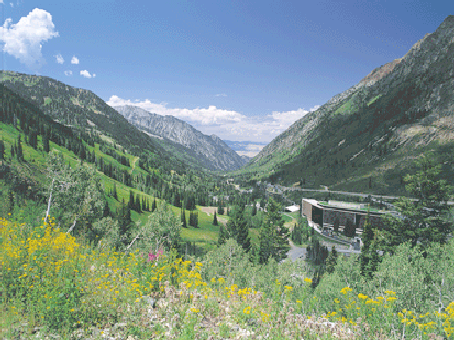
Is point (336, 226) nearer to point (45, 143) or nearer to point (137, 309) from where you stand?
point (137, 309)

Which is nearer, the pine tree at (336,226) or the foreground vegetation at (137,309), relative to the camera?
the foreground vegetation at (137,309)

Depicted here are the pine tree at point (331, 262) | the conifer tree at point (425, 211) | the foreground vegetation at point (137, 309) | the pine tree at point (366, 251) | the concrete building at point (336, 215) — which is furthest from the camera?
the concrete building at point (336, 215)

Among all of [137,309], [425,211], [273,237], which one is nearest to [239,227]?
[273,237]

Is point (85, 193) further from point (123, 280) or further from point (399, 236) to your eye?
point (399, 236)

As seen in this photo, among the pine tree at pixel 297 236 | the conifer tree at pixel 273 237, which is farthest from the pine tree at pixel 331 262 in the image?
the pine tree at pixel 297 236

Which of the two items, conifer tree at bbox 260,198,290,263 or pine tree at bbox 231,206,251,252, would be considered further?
pine tree at bbox 231,206,251,252

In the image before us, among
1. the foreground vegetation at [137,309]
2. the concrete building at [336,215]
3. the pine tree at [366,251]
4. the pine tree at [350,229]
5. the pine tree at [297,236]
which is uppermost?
the foreground vegetation at [137,309]

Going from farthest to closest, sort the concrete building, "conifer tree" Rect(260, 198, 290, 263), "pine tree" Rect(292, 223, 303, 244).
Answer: "pine tree" Rect(292, 223, 303, 244) → the concrete building → "conifer tree" Rect(260, 198, 290, 263)

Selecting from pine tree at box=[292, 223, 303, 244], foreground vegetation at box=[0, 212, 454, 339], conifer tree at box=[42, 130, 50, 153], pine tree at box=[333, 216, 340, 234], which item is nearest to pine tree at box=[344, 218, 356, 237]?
pine tree at box=[333, 216, 340, 234]

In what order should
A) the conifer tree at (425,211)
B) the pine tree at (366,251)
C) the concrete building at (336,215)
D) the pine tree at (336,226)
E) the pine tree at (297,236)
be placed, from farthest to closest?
the pine tree at (336,226) < the pine tree at (297,236) < the concrete building at (336,215) < the pine tree at (366,251) < the conifer tree at (425,211)

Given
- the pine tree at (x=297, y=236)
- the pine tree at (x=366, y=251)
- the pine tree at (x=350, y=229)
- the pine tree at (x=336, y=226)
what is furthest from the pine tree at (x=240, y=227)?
the pine tree at (x=336, y=226)

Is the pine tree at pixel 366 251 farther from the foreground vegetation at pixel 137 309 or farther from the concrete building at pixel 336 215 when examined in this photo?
the concrete building at pixel 336 215

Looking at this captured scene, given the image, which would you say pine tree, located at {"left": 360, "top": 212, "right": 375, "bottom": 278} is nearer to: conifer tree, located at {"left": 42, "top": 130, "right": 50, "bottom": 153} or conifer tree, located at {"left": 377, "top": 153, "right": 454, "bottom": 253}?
conifer tree, located at {"left": 377, "top": 153, "right": 454, "bottom": 253}

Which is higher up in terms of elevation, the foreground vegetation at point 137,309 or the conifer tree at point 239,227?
the foreground vegetation at point 137,309
